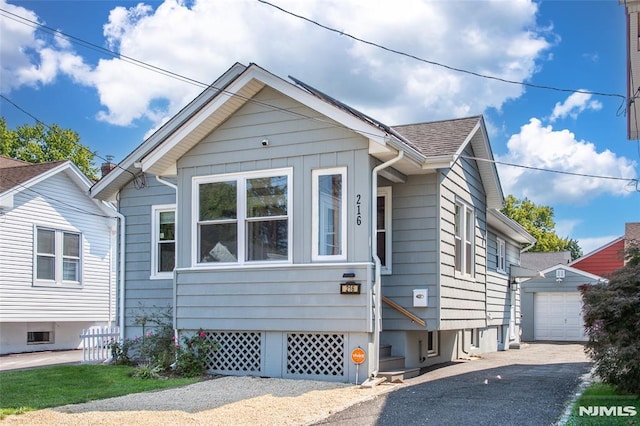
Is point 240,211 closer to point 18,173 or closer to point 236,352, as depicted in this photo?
point 236,352

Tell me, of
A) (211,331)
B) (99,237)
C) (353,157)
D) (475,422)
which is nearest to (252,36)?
(353,157)

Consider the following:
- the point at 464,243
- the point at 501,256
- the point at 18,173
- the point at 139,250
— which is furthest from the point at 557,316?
the point at 18,173

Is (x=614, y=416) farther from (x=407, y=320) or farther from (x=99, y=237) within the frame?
(x=99, y=237)

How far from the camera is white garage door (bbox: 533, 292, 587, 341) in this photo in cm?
2692

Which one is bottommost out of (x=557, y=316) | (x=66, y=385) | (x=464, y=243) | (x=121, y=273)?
(x=557, y=316)

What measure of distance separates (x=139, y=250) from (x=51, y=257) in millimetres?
5314

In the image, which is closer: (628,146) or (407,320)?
(407,320)

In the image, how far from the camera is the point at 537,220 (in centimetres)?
5253

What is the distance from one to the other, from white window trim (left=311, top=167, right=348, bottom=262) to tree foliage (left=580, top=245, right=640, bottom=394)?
374 cm

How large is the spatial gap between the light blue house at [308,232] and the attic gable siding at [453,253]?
0.06 meters

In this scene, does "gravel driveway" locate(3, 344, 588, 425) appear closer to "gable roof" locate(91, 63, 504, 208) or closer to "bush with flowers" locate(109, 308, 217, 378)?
"bush with flowers" locate(109, 308, 217, 378)

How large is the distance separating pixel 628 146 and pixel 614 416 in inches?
382

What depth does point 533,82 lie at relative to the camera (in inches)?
476

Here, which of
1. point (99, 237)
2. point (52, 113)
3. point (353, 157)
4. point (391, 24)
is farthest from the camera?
point (52, 113)
